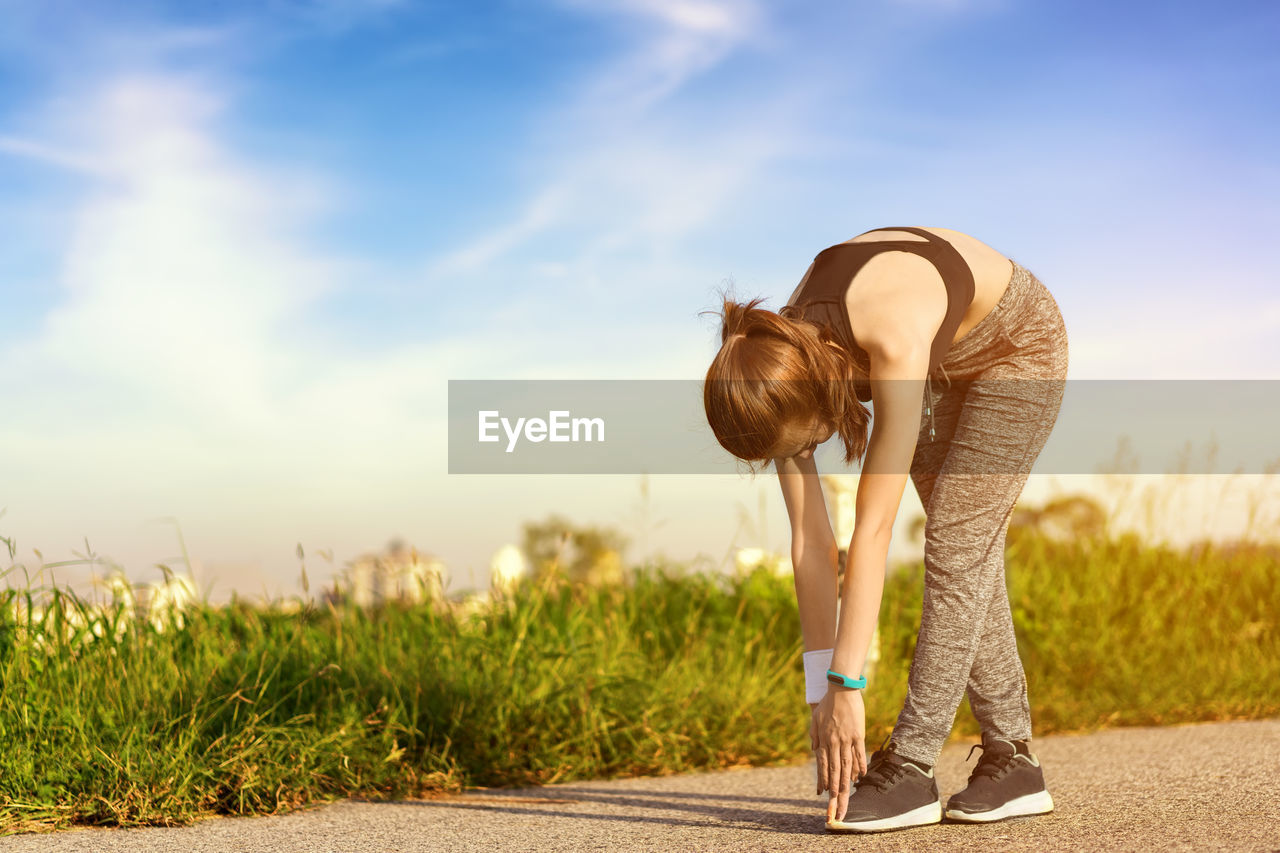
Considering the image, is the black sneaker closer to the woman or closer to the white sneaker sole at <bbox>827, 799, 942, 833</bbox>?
the woman

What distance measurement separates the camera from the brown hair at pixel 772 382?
7.87 ft

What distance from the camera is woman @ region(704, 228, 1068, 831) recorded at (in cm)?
240

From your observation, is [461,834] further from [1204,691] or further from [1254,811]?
[1204,691]

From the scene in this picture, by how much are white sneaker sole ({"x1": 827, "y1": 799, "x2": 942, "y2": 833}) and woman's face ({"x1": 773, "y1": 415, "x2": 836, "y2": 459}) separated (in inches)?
36.9

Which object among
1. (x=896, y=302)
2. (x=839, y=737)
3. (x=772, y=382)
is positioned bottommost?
(x=839, y=737)

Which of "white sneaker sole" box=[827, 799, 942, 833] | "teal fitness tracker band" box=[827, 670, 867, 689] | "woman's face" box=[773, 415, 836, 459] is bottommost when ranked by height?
"white sneaker sole" box=[827, 799, 942, 833]

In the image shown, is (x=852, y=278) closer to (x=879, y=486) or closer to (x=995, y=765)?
(x=879, y=486)

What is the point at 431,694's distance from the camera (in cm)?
382

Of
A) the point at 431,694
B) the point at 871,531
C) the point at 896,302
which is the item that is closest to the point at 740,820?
the point at 871,531

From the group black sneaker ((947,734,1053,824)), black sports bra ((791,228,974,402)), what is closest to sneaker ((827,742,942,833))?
black sneaker ((947,734,1053,824))

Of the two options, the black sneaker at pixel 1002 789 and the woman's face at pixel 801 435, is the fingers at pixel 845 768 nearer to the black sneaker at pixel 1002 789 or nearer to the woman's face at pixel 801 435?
the black sneaker at pixel 1002 789

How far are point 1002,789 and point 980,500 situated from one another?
30.6 inches

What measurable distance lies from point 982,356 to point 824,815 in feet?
4.50

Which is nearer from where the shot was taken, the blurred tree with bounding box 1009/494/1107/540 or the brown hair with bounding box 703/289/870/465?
the brown hair with bounding box 703/289/870/465
